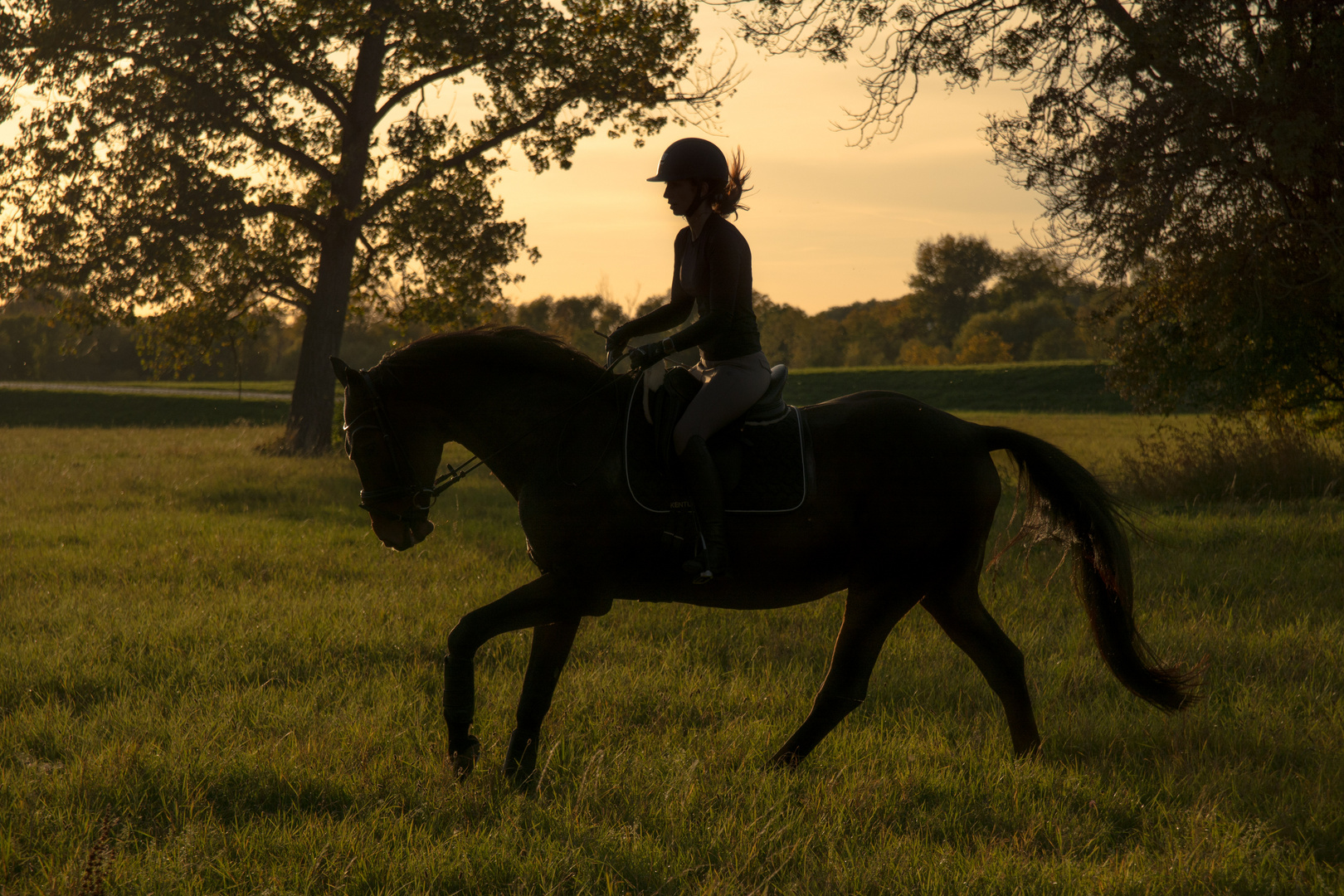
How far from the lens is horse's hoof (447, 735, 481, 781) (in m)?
4.57

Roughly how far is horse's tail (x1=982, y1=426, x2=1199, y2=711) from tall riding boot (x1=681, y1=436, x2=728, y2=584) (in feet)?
5.07

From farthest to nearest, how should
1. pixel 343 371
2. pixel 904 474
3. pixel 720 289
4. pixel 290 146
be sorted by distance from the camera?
pixel 290 146
pixel 904 474
pixel 720 289
pixel 343 371

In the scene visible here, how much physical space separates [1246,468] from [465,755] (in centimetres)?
1237

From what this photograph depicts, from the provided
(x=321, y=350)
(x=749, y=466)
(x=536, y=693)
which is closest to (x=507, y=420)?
(x=749, y=466)

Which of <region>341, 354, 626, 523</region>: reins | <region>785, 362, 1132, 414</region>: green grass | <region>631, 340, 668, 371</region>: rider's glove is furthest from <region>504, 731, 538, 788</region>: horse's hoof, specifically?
<region>785, 362, 1132, 414</region>: green grass

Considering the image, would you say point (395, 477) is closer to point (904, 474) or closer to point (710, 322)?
point (710, 322)

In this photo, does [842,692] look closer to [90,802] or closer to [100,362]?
[90,802]

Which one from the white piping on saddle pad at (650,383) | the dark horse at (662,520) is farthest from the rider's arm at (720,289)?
the dark horse at (662,520)

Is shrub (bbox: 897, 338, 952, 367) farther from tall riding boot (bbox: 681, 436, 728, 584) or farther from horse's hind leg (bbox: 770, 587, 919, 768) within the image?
tall riding boot (bbox: 681, 436, 728, 584)

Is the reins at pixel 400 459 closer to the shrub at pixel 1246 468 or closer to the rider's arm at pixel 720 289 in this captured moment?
the rider's arm at pixel 720 289

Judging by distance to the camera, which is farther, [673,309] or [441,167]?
[441,167]

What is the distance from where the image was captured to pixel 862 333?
104 meters

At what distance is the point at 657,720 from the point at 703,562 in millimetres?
1271

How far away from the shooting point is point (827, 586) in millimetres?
4914
